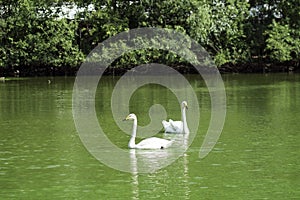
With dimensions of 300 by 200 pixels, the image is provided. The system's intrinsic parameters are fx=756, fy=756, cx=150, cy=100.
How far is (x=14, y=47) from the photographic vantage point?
160ft

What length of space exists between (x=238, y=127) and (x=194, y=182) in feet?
22.0

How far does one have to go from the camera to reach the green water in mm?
11383

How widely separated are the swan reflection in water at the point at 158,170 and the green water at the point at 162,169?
0.05 ft

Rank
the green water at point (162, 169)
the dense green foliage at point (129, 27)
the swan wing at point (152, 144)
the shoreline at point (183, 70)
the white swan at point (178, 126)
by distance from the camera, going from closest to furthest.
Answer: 1. the green water at point (162, 169)
2. the swan wing at point (152, 144)
3. the white swan at point (178, 126)
4. the dense green foliage at point (129, 27)
5. the shoreline at point (183, 70)

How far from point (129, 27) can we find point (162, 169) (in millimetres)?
37187

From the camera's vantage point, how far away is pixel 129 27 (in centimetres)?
4972

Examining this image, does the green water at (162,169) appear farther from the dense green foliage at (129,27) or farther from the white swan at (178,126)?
the dense green foliage at (129,27)

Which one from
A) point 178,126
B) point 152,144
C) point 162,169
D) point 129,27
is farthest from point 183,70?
point 162,169

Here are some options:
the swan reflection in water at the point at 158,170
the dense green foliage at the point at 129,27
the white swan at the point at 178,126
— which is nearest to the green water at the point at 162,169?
the swan reflection in water at the point at 158,170

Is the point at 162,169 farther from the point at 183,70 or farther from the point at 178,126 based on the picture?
the point at 183,70

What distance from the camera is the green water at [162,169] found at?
1138 cm

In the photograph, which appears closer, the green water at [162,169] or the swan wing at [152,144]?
the green water at [162,169]

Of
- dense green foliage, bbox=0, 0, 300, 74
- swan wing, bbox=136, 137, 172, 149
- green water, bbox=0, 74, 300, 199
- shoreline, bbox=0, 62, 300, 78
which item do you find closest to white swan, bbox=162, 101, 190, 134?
green water, bbox=0, 74, 300, 199

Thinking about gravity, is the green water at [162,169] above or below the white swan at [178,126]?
below
